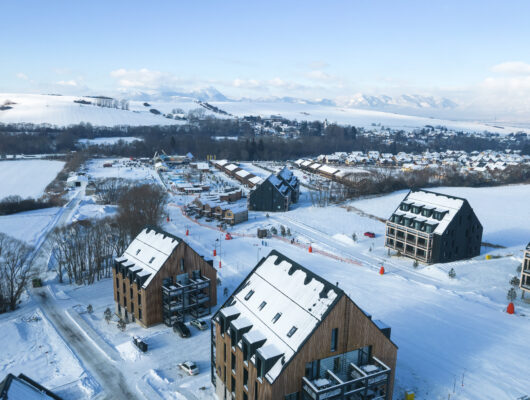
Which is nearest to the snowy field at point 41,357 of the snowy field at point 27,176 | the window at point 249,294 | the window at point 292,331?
the window at point 249,294

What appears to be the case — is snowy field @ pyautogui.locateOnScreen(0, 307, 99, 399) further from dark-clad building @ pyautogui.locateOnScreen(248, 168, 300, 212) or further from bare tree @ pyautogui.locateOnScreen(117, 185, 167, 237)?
dark-clad building @ pyautogui.locateOnScreen(248, 168, 300, 212)

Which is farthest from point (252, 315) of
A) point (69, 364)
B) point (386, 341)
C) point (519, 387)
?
point (519, 387)

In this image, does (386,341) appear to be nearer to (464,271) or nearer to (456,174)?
(464,271)

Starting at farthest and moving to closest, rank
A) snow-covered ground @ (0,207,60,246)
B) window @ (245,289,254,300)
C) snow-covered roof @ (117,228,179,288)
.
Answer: snow-covered ground @ (0,207,60,246)
snow-covered roof @ (117,228,179,288)
window @ (245,289,254,300)

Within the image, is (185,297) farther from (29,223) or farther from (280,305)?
(29,223)

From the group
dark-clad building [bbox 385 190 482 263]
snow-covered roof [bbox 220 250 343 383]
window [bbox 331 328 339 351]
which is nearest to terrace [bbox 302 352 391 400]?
window [bbox 331 328 339 351]

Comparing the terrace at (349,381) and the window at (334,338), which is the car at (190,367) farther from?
the window at (334,338)
